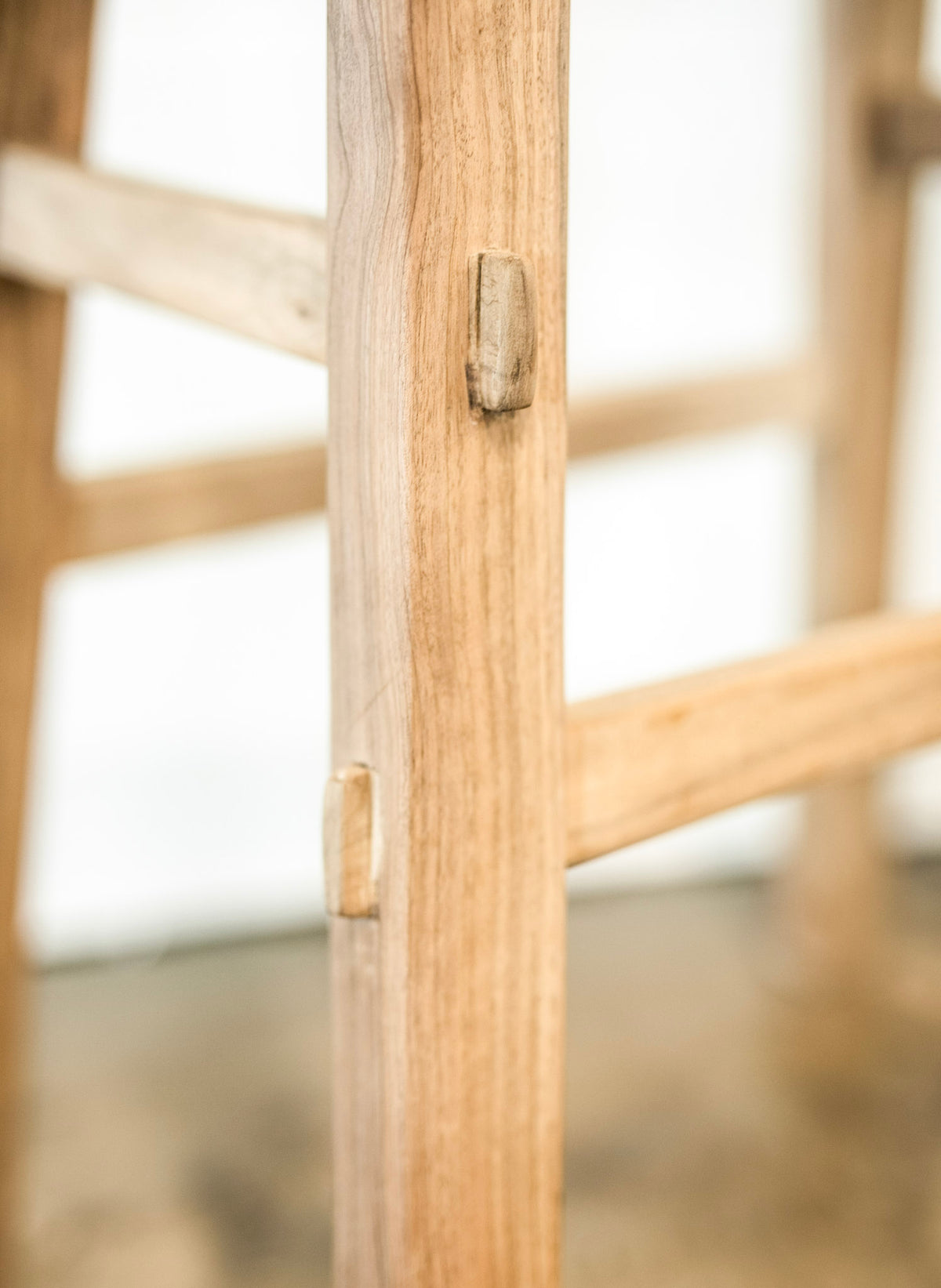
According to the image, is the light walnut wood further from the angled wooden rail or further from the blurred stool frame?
the angled wooden rail

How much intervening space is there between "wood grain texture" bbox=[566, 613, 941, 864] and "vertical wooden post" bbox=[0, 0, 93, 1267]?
1.17 feet

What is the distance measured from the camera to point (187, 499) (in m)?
0.66

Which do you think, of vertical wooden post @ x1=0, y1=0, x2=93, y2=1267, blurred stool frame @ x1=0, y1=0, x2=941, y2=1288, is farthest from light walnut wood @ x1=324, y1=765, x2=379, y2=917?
vertical wooden post @ x1=0, y1=0, x2=93, y2=1267

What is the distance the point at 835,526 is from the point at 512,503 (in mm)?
692

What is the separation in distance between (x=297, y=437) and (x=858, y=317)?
454 mm

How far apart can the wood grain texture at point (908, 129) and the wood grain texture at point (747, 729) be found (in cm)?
57

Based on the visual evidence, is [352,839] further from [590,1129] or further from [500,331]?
[590,1129]

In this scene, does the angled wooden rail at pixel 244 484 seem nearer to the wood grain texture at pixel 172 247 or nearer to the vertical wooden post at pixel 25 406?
the vertical wooden post at pixel 25 406

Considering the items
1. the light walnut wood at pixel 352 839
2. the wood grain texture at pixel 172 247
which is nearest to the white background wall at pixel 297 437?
the wood grain texture at pixel 172 247

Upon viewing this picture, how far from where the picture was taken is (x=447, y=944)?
0.35m

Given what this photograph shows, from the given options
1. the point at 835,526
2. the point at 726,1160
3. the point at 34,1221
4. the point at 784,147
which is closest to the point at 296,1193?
the point at 34,1221

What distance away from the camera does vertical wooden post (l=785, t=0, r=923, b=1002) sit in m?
0.90

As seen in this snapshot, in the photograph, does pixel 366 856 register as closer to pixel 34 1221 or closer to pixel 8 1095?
pixel 8 1095

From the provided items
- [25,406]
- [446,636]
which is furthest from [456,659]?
[25,406]
